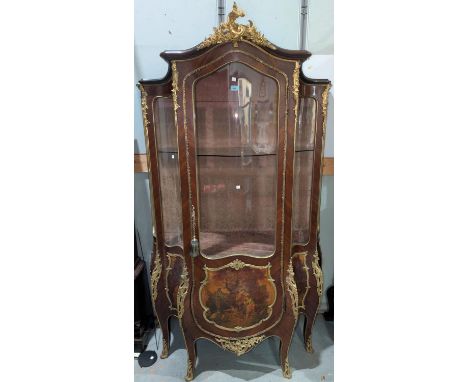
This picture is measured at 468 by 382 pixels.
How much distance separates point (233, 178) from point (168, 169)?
1.06 ft

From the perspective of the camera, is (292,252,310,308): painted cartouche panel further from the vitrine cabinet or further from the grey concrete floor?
the grey concrete floor

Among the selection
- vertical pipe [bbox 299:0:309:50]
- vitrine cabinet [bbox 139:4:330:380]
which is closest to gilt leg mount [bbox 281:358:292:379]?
vitrine cabinet [bbox 139:4:330:380]

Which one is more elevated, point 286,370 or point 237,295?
point 237,295

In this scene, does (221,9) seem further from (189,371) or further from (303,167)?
(189,371)

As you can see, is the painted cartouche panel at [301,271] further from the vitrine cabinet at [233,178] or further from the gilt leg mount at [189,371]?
the gilt leg mount at [189,371]

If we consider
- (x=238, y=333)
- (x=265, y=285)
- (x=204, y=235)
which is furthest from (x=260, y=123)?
(x=238, y=333)

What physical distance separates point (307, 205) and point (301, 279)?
38cm

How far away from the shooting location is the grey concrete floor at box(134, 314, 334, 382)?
1327mm

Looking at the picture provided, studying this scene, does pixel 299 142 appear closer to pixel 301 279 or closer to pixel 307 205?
pixel 307 205

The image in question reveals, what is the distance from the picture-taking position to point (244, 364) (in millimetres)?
1395

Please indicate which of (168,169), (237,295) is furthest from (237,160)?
(237,295)

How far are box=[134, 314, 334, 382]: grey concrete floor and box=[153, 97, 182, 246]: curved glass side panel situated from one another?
64 centimetres

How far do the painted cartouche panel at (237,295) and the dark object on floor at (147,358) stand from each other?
481 millimetres

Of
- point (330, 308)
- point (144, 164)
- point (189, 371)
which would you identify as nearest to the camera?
point (189, 371)
